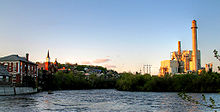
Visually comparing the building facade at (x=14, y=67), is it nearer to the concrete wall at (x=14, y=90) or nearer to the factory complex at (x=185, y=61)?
the concrete wall at (x=14, y=90)

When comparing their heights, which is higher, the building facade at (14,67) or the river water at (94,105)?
the building facade at (14,67)

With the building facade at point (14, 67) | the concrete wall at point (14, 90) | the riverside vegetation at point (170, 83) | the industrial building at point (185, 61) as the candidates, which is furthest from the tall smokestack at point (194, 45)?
the building facade at point (14, 67)

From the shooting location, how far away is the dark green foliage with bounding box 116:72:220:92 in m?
98.6

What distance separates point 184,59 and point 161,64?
50.8 feet

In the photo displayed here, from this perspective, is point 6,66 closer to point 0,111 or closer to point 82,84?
point 0,111

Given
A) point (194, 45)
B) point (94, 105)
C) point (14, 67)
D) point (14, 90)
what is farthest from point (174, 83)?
point (94, 105)

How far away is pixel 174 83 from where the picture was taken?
10381 cm

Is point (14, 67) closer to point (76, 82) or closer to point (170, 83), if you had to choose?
point (170, 83)

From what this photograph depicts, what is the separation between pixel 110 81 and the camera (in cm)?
15762

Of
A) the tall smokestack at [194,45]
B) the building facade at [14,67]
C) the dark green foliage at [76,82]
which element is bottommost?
the dark green foliage at [76,82]

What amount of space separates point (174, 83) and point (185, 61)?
4442 cm

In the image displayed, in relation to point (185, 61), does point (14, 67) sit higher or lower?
lower

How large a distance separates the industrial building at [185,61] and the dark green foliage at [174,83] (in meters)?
31.8

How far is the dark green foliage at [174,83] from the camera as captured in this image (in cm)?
9862
